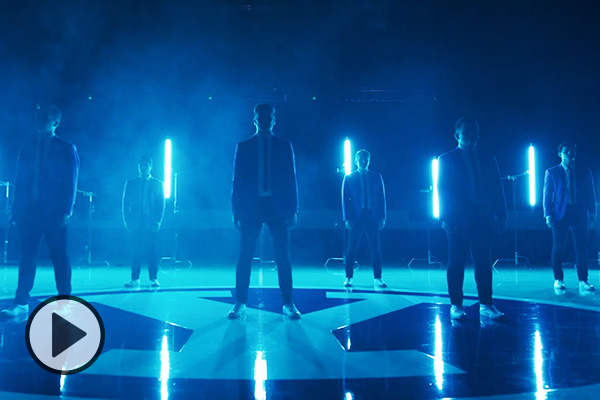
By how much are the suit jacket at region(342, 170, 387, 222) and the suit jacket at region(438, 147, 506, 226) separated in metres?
1.82

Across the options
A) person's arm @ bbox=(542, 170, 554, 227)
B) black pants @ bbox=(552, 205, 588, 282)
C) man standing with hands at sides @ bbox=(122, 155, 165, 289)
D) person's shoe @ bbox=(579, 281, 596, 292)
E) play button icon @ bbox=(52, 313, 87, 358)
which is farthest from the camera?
man standing with hands at sides @ bbox=(122, 155, 165, 289)

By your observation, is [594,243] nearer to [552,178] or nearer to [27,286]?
[552,178]

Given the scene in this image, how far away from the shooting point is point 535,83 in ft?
25.7

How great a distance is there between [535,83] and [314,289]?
631cm

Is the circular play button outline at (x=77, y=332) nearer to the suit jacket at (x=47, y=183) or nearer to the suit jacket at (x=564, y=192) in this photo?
the suit jacket at (x=47, y=183)

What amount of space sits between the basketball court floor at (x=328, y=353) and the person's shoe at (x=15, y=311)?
5.5 inches

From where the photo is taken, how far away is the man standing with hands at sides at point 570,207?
4109 millimetres

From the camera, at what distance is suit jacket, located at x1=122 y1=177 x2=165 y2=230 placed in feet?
15.8

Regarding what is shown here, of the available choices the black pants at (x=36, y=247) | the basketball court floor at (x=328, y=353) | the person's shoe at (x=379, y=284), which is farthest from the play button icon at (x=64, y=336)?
the person's shoe at (x=379, y=284)

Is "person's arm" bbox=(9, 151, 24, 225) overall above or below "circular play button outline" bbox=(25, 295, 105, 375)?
above

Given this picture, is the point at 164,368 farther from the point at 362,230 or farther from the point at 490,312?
the point at 362,230

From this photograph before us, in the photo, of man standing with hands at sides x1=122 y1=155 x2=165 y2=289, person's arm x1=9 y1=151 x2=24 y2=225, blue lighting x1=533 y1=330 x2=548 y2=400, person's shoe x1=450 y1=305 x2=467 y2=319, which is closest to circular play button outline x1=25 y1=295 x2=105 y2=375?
person's arm x1=9 y1=151 x2=24 y2=225

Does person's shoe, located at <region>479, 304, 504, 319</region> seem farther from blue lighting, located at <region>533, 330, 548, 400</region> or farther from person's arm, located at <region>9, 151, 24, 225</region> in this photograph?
person's arm, located at <region>9, 151, 24, 225</region>

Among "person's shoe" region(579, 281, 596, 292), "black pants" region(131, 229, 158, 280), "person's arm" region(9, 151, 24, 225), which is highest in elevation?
"person's arm" region(9, 151, 24, 225)
